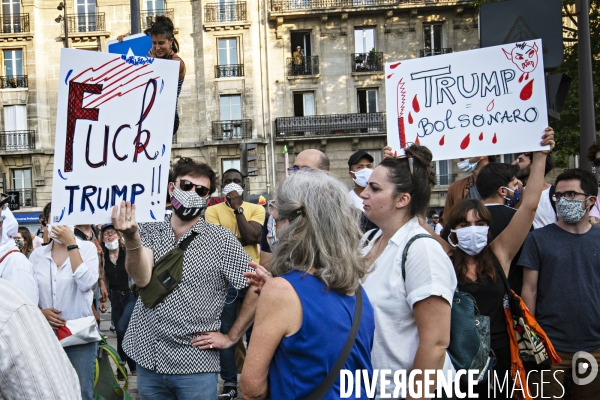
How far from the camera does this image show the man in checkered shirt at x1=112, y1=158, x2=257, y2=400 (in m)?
3.85

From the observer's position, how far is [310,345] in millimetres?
2529

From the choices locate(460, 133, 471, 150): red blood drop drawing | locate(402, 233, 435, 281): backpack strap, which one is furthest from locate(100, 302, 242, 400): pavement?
locate(402, 233, 435, 281): backpack strap

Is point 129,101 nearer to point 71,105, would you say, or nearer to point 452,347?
point 71,105

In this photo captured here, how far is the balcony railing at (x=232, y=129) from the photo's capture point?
32.8 metres

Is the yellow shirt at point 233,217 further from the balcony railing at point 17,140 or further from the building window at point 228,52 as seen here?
the balcony railing at point 17,140

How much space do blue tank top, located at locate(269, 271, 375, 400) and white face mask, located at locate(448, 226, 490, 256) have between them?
200 cm

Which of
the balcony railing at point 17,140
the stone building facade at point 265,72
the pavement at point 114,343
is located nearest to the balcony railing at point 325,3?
the stone building facade at point 265,72

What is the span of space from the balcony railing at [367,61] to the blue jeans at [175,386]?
3016cm

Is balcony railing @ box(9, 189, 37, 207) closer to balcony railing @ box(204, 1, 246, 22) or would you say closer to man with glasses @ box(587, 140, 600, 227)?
balcony railing @ box(204, 1, 246, 22)

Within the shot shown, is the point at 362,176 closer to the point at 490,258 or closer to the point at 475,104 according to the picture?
the point at 475,104

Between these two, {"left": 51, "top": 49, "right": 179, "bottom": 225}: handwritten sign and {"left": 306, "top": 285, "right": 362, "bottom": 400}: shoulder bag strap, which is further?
{"left": 51, "top": 49, "right": 179, "bottom": 225}: handwritten sign

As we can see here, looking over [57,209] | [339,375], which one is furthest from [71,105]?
[339,375]

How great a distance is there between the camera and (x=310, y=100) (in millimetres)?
33594

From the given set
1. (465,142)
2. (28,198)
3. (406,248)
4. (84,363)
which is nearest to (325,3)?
(28,198)
